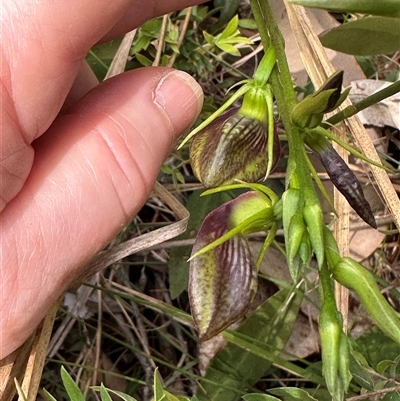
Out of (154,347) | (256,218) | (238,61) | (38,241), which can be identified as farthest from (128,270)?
(256,218)

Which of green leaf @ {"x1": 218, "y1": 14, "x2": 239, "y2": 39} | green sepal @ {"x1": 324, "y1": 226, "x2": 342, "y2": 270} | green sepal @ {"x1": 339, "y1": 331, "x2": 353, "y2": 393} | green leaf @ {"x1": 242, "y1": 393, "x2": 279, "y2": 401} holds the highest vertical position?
green leaf @ {"x1": 218, "y1": 14, "x2": 239, "y2": 39}

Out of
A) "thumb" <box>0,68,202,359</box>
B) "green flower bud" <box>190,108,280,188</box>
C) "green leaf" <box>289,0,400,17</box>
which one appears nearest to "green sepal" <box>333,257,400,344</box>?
"green flower bud" <box>190,108,280,188</box>

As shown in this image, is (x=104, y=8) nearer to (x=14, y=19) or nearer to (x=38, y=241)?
(x=14, y=19)

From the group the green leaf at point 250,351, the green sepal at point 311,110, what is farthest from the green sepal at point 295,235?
the green leaf at point 250,351

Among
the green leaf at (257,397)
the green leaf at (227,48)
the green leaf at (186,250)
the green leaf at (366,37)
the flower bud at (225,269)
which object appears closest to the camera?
the flower bud at (225,269)

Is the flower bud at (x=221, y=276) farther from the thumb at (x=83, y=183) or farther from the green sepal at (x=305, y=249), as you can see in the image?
the thumb at (x=83, y=183)

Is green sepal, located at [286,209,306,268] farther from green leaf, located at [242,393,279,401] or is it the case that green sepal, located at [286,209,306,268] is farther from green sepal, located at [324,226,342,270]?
green leaf, located at [242,393,279,401]

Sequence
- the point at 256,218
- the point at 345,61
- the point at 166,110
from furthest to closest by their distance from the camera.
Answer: the point at 345,61 → the point at 166,110 → the point at 256,218
